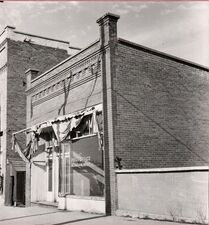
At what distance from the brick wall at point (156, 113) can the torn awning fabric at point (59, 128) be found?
107cm

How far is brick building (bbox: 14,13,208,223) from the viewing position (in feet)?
36.6

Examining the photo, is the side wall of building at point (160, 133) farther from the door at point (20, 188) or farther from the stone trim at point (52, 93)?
the door at point (20, 188)

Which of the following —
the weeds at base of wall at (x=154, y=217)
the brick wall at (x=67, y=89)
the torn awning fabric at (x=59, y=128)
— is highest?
the brick wall at (x=67, y=89)

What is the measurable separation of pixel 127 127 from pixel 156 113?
5.48 feet

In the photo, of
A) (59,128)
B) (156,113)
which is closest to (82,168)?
(59,128)

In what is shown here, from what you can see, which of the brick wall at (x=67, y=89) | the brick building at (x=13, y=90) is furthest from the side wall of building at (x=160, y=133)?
the brick building at (x=13, y=90)

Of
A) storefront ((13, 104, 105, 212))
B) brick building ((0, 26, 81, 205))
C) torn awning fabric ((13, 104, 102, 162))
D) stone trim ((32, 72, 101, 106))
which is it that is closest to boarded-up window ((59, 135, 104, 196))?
storefront ((13, 104, 105, 212))

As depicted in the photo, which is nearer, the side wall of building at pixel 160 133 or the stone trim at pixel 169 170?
the stone trim at pixel 169 170

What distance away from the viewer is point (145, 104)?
44.6 ft

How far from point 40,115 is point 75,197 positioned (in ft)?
19.2

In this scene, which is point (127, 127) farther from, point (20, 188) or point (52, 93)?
point (20, 188)

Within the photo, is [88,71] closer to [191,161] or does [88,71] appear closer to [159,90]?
[159,90]

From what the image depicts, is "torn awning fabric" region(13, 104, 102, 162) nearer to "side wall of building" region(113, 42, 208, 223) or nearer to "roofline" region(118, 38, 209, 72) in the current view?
"side wall of building" region(113, 42, 208, 223)

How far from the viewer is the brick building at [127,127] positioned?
439 inches
